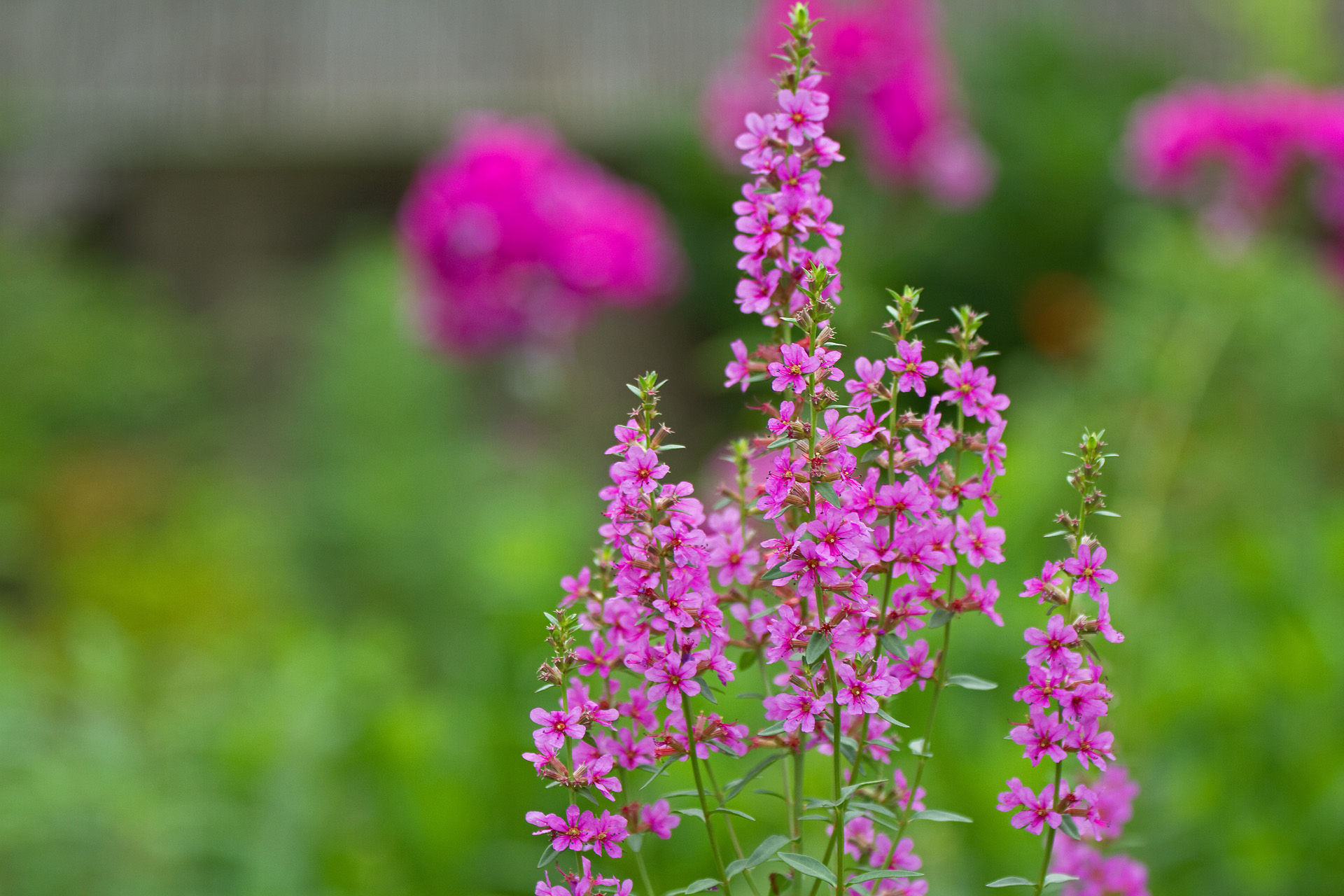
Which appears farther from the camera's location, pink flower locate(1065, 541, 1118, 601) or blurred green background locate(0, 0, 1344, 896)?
blurred green background locate(0, 0, 1344, 896)

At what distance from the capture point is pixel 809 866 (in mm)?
783

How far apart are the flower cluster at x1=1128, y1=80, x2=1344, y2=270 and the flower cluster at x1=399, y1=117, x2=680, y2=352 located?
1089 mm

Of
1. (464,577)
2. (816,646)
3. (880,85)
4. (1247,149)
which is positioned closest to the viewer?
(816,646)

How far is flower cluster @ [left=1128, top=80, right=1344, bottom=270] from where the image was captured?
2.55m

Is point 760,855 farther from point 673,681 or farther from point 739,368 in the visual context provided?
point 739,368

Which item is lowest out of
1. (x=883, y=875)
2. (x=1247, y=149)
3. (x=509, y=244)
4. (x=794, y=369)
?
(x=883, y=875)

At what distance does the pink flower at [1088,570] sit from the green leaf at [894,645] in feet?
0.34

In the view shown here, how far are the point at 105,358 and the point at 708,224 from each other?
2.88 m

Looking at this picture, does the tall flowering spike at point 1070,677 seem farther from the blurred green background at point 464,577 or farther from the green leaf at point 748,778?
the blurred green background at point 464,577

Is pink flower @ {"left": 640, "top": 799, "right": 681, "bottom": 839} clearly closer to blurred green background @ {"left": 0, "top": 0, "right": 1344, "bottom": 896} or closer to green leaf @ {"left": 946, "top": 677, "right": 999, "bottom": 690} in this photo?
green leaf @ {"left": 946, "top": 677, "right": 999, "bottom": 690}

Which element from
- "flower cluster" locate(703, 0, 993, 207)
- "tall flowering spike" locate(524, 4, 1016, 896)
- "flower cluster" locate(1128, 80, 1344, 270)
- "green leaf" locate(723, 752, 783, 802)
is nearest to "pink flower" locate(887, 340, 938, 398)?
"tall flowering spike" locate(524, 4, 1016, 896)

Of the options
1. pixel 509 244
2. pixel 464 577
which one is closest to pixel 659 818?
pixel 509 244

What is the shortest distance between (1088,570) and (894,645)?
118 millimetres

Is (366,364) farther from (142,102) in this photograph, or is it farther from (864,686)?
(864,686)
